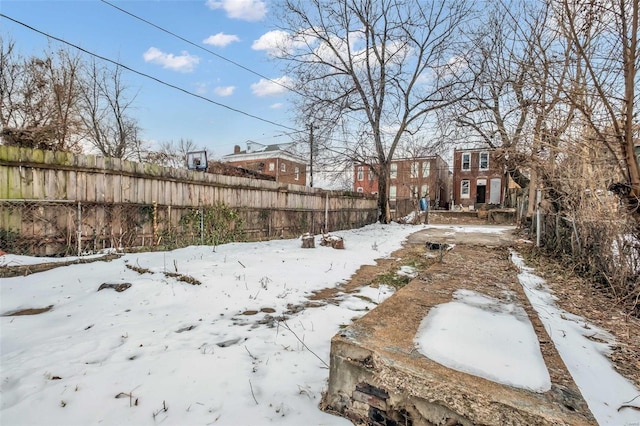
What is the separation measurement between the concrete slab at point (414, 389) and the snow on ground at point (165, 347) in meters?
0.20

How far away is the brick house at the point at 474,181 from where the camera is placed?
1017 inches

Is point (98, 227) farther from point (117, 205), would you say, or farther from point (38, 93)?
point (38, 93)

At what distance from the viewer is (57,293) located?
10.6ft

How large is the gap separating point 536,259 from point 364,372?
605 centimetres

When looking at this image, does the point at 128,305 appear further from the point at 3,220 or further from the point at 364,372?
the point at 3,220

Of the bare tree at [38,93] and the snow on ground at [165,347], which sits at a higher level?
the bare tree at [38,93]

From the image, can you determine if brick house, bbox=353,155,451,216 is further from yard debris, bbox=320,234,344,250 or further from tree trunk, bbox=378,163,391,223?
yard debris, bbox=320,234,344,250

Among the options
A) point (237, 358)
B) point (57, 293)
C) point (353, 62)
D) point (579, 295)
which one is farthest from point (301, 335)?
point (353, 62)

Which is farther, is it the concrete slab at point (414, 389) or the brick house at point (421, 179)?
the brick house at point (421, 179)

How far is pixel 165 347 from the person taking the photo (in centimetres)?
219

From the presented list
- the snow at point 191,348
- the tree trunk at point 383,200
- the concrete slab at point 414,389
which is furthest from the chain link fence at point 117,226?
the tree trunk at point 383,200

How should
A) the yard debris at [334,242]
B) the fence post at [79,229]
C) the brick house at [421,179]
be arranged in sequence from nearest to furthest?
the fence post at [79,229] → the yard debris at [334,242] → the brick house at [421,179]

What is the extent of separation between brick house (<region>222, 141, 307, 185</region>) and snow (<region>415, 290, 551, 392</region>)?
29606mm

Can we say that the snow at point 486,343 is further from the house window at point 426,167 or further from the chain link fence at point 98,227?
the house window at point 426,167
